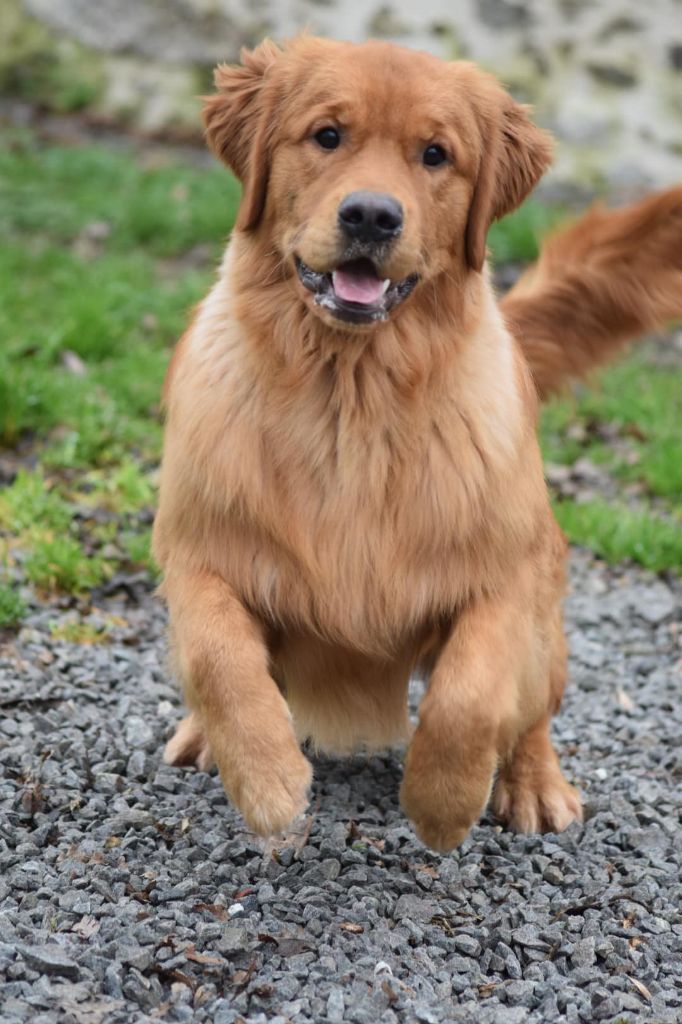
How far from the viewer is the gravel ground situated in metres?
3.13

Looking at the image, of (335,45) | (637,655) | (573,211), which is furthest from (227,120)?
(573,211)

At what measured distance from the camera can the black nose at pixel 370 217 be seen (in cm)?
339

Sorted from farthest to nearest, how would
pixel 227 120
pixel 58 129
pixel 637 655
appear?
pixel 58 129 < pixel 637 655 < pixel 227 120

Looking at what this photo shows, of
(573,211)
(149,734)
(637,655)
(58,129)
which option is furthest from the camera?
(58,129)

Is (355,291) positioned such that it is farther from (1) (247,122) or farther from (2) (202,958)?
(2) (202,958)

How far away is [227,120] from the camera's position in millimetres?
3957

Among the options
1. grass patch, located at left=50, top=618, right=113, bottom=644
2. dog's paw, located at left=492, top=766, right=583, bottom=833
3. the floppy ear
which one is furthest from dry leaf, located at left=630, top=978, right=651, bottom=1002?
grass patch, located at left=50, top=618, right=113, bottom=644

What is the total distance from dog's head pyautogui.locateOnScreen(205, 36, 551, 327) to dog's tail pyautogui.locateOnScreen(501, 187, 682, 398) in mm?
679

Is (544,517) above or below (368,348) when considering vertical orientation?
below

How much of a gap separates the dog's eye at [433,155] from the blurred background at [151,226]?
140 centimetres

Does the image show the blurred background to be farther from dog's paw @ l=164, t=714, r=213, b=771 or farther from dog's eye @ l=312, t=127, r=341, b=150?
dog's eye @ l=312, t=127, r=341, b=150

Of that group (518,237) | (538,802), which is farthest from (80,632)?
(518,237)

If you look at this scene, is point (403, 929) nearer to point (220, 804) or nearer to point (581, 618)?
point (220, 804)

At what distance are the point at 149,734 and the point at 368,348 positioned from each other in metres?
1.56
